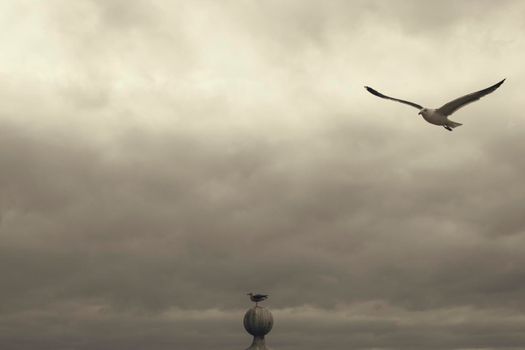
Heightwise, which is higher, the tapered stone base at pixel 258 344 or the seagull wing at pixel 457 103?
the seagull wing at pixel 457 103

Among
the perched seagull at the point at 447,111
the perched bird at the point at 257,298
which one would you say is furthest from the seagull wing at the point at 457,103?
the perched bird at the point at 257,298

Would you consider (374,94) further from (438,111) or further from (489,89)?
(489,89)

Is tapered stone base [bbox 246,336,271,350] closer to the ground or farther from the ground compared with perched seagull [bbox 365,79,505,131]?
closer to the ground

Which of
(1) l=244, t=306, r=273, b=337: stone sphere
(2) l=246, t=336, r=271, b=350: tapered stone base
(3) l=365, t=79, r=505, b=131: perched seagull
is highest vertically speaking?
(3) l=365, t=79, r=505, b=131: perched seagull

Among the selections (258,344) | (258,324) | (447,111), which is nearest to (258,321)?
(258,324)

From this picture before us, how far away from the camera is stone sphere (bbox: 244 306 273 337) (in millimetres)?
129625

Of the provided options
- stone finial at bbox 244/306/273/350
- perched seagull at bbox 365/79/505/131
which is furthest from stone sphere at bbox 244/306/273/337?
perched seagull at bbox 365/79/505/131

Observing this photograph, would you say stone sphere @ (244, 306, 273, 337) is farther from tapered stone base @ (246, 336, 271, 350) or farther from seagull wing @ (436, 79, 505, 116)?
seagull wing @ (436, 79, 505, 116)

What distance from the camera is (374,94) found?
78.4 meters

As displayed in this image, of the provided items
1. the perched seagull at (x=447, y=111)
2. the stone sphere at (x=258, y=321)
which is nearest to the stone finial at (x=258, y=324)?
the stone sphere at (x=258, y=321)

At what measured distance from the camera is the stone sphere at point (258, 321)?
130 m

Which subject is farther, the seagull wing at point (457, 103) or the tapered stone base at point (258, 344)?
the tapered stone base at point (258, 344)

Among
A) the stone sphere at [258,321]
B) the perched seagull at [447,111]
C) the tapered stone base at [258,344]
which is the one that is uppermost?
the perched seagull at [447,111]

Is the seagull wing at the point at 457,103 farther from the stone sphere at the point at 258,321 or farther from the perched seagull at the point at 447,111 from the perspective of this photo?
the stone sphere at the point at 258,321
